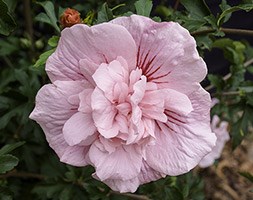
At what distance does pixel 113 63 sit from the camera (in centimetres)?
121

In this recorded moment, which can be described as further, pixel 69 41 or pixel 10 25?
pixel 10 25

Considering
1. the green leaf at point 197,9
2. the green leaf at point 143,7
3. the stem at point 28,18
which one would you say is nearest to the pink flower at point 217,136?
the stem at point 28,18

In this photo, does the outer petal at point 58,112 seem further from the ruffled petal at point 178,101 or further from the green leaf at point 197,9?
the green leaf at point 197,9

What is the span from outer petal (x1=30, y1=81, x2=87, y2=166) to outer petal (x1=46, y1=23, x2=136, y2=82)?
0.03m

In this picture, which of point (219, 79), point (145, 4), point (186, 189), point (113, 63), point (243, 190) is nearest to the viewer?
point (113, 63)

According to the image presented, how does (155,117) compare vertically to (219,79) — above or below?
above

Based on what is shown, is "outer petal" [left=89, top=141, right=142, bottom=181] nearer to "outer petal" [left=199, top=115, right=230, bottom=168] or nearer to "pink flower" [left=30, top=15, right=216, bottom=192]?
"pink flower" [left=30, top=15, right=216, bottom=192]

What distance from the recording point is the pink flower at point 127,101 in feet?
3.93

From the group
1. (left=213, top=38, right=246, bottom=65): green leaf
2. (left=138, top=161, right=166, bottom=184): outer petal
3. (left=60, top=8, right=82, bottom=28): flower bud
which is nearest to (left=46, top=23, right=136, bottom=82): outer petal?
(left=60, top=8, right=82, bottom=28): flower bud

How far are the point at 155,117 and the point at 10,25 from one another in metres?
0.45

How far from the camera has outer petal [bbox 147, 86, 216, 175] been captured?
4.14ft

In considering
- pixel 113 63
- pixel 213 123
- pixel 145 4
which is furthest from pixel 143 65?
pixel 213 123

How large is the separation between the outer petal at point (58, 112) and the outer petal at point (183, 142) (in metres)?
0.17

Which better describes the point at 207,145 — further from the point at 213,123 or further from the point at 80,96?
the point at 213,123
